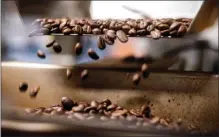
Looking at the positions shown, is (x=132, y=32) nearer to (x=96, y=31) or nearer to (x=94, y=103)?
(x=96, y=31)

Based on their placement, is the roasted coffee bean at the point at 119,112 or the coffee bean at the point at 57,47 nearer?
the roasted coffee bean at the point at 119,112

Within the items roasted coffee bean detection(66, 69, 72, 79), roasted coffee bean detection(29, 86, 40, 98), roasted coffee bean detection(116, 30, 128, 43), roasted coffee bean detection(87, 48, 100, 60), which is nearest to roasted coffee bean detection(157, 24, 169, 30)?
roasted coffee bean detection(116, 30, 128, 43)

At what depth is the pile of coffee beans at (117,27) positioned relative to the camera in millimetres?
982

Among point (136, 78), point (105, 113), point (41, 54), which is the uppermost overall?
point (41, 54)

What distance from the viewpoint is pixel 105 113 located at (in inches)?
37.1

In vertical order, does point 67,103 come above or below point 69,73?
below

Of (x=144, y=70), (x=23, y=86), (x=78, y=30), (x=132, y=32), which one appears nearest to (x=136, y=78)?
(x=144, y=70)

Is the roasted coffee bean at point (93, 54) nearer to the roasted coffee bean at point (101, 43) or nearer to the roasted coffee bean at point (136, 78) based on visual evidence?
the roasted coffee bean at point (101, 43)

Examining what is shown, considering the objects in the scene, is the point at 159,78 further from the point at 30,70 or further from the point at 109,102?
the point at 30,70

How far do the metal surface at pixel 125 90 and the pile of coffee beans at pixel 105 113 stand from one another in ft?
0.09

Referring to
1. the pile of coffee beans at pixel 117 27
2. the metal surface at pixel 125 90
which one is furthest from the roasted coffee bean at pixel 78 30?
the metal surface at pixel 125 90

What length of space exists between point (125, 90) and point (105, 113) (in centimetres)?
12

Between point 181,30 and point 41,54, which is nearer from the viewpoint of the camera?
point 181,30

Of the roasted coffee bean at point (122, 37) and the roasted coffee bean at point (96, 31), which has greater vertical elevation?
the roasted coffee bean at point (96, 31)
